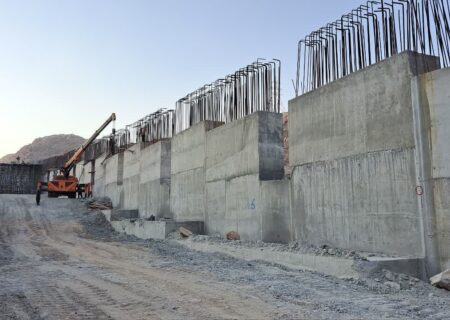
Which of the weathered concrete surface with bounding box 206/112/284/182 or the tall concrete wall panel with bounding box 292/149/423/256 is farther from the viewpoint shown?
the weathered concrete surface with bounding box 206/112/284/182

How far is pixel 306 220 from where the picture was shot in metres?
9.69

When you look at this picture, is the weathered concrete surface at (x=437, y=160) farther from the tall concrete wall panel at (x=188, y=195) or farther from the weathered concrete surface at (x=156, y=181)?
the weathered concrete surface at (x=156, y=181)

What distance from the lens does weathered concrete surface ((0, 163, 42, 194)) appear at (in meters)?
43.2

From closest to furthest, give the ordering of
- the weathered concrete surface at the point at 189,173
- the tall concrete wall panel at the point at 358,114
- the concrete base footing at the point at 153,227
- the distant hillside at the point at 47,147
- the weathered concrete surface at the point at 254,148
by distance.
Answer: the tall concrete wall panel at the point at 358,114 < the weathered concrete surface at the point at 254,148 < the concrete base footing at the point at 153,227 < the weathered concrete surface at the point at 189,173 < the distant hillside at the point at 47,147

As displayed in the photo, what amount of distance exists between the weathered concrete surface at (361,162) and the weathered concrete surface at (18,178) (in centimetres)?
4016

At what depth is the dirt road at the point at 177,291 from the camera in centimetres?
540

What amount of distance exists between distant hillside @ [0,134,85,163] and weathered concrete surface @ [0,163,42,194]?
30522 mm

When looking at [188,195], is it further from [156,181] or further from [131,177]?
[131,177]

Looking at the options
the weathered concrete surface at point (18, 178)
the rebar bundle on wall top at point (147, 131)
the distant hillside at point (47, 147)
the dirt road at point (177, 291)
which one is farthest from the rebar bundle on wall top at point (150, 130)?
the distant hillside at point (47, 147)

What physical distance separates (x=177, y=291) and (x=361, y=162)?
4.14 m

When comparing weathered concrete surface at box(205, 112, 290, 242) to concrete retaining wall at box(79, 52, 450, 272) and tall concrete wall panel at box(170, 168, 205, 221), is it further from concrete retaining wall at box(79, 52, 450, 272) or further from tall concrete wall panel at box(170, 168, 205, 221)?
tall concrete wall panel at box(170, 168, 205, 221)

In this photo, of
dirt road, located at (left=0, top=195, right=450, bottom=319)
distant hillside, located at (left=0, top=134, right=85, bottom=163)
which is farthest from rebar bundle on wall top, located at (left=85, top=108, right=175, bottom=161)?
distant hillside, located at (left=0, top=134, right=85, bottom=163)

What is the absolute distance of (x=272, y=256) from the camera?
371 inches

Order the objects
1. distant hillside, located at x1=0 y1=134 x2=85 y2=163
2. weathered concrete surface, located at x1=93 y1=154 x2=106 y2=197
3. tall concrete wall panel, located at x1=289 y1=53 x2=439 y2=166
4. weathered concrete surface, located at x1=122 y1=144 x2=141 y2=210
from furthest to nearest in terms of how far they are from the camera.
→ distant hillside, located at x1=0 y1=134 x2=85 y2=163, weathered concrete surface, located at x1=93 y1=154 x2=106 y2=197, weathered concrete surface, located at x1=122 y1=144 x2=141 y2=210, tall concrete wall panel, located at x1=289 y1=53 x2=439 y2=166
